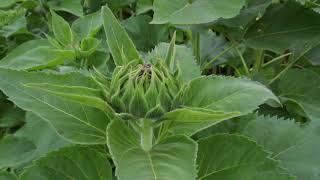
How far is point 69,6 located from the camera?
1175 mm

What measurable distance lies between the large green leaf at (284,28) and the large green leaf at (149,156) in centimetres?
48

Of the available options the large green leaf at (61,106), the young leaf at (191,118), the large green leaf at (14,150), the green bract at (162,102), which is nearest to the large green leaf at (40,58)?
the green bract at (162,102)

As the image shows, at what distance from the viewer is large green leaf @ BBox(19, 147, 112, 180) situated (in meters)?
0.72

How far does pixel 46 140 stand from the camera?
2.78 feet

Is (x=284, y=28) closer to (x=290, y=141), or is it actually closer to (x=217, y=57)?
(x=217, y=57)

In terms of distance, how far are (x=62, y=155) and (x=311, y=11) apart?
60 cm

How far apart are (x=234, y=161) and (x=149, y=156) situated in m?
0.13

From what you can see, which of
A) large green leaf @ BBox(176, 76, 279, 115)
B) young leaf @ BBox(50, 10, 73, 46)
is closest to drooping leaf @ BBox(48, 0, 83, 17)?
young leaf @ BBox(50, 10, 73, 46)

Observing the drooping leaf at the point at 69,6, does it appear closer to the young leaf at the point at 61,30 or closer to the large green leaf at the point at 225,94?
the young leaf at the point at 61,30

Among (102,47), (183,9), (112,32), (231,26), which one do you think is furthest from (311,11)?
(112,32)

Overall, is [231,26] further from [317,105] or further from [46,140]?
[46,140]

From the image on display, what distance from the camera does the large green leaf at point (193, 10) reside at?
904mm

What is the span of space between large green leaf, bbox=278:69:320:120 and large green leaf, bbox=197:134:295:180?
1.23 feet

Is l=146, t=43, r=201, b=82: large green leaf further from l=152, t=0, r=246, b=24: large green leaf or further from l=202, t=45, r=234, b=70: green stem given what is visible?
l=202, t=45, r=234, b=70: green stem
